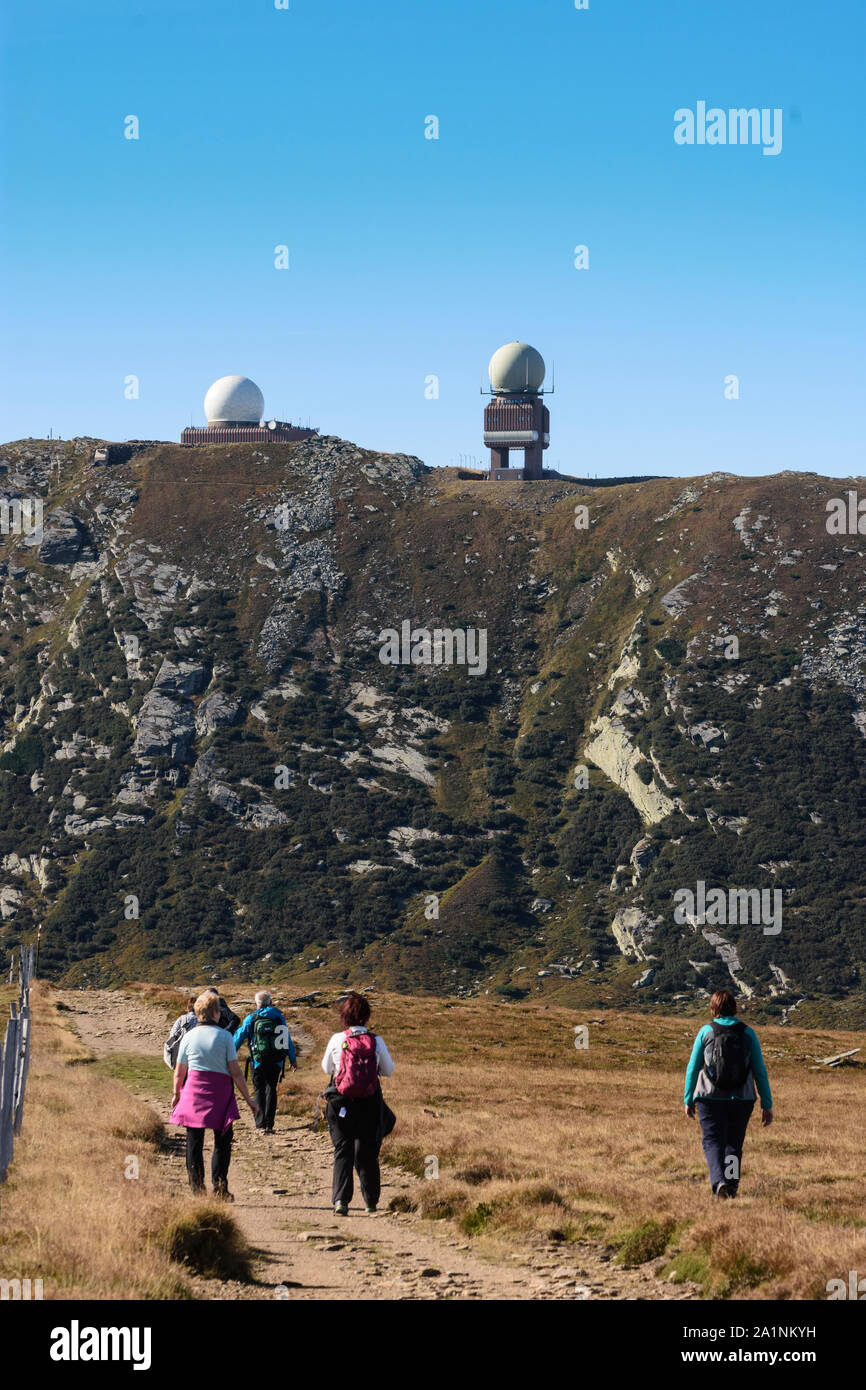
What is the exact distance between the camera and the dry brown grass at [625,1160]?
1179 cm

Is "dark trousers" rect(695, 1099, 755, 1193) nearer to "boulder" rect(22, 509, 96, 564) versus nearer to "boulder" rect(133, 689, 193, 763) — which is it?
"boulder" rect(133, 689, 193, 763)

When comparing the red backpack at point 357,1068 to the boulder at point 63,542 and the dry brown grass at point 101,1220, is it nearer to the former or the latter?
the dry brown grass at point 101,1220

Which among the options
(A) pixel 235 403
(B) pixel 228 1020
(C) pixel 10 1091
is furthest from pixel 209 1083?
(A) pixel 235 403

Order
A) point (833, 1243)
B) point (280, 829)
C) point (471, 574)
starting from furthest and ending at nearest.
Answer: point (471, 574), point (280, 829), point (833, 1243)

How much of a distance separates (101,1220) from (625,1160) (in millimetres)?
8719

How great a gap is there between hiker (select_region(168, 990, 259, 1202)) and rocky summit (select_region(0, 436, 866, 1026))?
70650 mm

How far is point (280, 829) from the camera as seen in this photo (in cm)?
10362

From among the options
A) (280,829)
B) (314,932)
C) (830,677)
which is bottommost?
(314,932)

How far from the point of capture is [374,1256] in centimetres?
1299

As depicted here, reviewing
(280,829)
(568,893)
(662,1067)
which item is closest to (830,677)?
(568,893)

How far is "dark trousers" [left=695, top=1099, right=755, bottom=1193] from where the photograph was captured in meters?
14.3
